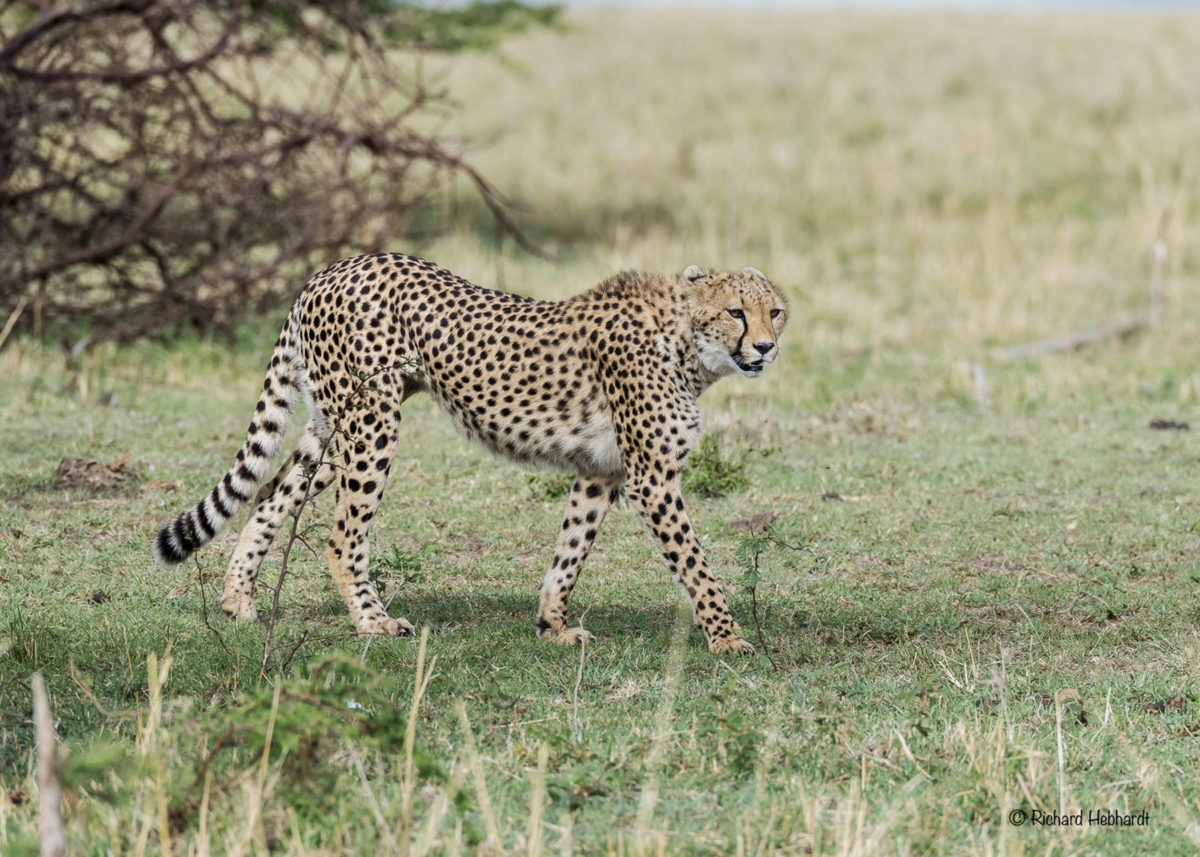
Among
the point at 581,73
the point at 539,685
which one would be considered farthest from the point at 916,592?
the point at 581,73

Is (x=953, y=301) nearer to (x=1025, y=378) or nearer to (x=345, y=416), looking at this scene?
(x=1025, y=378)

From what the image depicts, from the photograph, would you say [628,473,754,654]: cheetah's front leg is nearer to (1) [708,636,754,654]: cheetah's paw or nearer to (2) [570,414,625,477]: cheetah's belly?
(1) [708,636,754,654]: cheetah's paw

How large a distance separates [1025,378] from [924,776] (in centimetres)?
627

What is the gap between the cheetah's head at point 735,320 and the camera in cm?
455

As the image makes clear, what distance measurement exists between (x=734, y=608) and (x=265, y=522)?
164 cm

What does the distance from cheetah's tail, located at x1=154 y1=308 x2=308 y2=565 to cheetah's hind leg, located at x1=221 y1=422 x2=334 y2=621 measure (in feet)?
0.34

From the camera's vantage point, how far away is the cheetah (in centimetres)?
462

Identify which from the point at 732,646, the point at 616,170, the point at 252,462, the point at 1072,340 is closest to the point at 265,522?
the point at 252,462

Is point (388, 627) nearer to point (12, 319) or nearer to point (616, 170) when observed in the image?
point (12, 319)

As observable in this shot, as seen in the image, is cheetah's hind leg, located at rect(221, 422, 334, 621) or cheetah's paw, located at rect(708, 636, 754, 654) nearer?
cheetah's paw, located at rect(708, 636, 754, 654)

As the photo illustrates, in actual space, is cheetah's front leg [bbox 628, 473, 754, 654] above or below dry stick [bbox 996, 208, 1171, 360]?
below

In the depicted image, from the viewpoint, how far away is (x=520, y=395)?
190 inches

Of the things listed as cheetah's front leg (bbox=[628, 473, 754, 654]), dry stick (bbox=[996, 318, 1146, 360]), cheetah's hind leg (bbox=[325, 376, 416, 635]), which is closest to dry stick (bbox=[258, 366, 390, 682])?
cheetah's hind leg (bbox=[325, 376, 416, 635])

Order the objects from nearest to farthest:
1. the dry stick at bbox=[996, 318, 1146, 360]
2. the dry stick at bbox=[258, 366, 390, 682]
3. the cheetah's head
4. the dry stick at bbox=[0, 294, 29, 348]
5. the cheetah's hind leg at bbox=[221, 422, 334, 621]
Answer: the dry stick at bbox=[258, 366, 390, 682], the cheetah's head, the cheetah's hind leg at bbox=[221, 422, 334, 621], the dry stick at bbox=[0, 294, 29, 348], the dry stick at bbox=[996, 318, 1146, 360]
